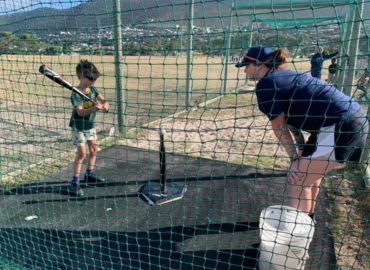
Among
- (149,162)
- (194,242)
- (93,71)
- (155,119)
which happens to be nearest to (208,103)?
(155,119)

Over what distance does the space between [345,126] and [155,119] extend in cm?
459

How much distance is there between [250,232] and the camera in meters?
2.79

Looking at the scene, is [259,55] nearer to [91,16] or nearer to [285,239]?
[285,239]

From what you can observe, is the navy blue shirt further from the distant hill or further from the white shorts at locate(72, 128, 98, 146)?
the white shorts at locate(72, 128, 98, 146)

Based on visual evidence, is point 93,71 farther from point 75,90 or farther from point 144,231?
point 144,231

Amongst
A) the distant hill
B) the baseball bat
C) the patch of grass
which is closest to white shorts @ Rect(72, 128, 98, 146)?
the baseball bat

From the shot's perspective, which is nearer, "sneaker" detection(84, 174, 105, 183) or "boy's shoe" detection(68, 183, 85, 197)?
"boy's shoe" detection(68, 183, 85, 197)

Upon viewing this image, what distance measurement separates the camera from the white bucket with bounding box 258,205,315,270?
213 centimetres

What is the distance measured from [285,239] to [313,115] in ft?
2.51

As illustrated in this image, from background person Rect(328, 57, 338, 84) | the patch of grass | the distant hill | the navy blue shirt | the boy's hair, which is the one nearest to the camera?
background person Rect(328, 57, 338, 84)

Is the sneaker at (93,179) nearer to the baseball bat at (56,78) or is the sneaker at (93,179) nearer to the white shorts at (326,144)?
the baseball bat at (56,78)

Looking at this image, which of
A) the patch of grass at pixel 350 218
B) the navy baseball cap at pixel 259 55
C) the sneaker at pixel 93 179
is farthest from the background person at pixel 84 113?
the patch of grass at pixel 350 218

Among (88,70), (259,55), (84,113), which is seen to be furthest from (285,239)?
(88,70)

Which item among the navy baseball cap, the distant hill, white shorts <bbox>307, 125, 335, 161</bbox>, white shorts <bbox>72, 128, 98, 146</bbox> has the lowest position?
white shorts <bbox>72, 128, 98, 146</bbox>
